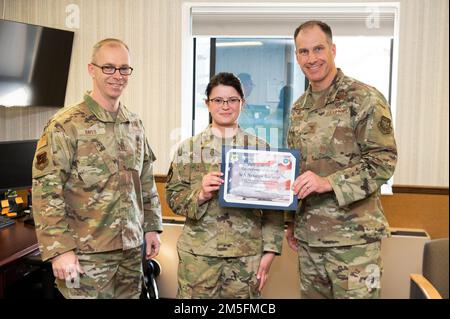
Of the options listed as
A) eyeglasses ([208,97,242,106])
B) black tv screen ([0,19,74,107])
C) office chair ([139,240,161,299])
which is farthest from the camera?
office chair ([139,240,161,299])

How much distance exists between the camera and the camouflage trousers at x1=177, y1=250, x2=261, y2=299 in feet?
3.49

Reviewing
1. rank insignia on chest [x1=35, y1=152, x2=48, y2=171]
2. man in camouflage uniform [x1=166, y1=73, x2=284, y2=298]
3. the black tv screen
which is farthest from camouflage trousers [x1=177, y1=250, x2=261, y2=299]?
the black tv screen

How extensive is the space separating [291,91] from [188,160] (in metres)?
0.29

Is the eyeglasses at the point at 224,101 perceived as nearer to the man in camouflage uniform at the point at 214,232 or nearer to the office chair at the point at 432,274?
the man in camouflage uniform at the point at 214,232

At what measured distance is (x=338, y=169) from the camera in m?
1.01

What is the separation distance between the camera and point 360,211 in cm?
104

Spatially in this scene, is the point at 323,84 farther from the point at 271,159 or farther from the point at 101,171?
the point at 101,171

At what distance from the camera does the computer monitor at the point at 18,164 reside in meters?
0.99

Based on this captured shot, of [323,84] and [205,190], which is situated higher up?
[323,84]

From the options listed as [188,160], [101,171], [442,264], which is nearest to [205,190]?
[188,160]

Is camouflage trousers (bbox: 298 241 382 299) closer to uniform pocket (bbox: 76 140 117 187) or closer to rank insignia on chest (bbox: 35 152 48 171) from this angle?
uniform pocket (bbox: 76 140 117 187)

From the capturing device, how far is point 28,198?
3.47 ft
